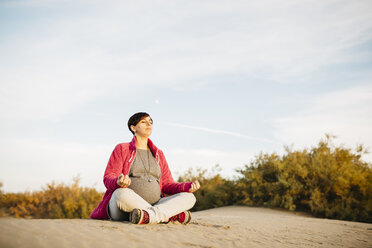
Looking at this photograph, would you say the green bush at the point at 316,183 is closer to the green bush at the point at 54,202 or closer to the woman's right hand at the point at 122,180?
the green bush at the point at 54,202

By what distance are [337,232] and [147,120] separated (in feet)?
13.4

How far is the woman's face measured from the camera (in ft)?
18.4

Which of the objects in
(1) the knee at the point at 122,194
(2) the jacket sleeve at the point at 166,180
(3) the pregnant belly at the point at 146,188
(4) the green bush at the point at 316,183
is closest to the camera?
(1) the knee at the point at 122,194

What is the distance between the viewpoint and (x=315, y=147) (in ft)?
40.3

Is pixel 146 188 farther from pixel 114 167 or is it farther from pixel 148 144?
pixel 148 144

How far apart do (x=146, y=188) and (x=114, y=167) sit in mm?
599

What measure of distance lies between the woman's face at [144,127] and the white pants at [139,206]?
1.14m

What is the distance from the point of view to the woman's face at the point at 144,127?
5.60m

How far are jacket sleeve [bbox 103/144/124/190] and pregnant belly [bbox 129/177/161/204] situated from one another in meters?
0.28

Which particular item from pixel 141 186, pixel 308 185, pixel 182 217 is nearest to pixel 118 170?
pixel 141 186

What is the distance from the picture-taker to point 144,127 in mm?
5605

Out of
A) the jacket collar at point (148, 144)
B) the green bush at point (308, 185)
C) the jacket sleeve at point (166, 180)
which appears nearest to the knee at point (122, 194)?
the jacket collar at point (148, 144)

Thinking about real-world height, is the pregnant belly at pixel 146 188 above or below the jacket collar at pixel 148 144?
below

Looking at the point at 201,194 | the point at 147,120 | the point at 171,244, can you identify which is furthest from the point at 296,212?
the point at 171,244
